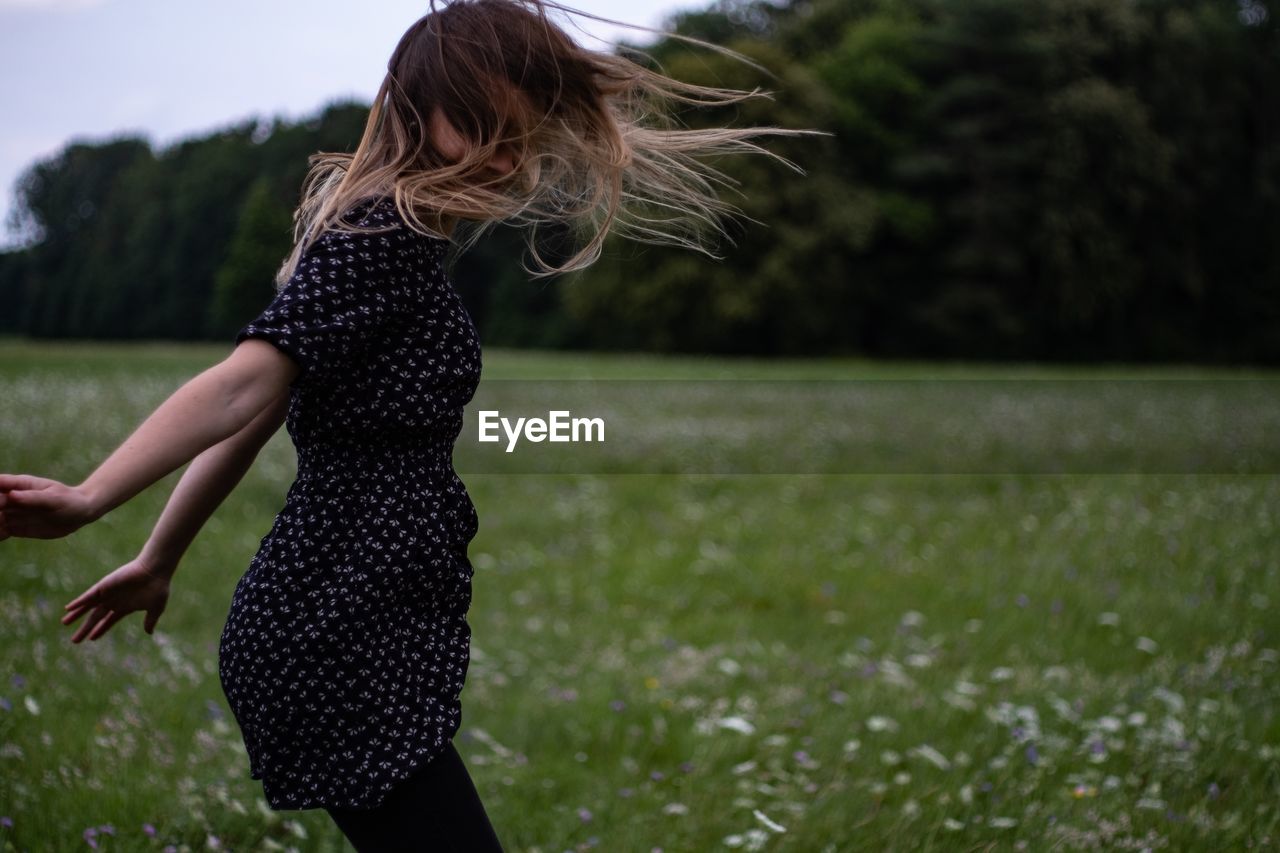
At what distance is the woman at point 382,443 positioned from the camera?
182 cm

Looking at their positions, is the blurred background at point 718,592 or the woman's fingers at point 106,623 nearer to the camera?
the woman's fingers at point 106,623

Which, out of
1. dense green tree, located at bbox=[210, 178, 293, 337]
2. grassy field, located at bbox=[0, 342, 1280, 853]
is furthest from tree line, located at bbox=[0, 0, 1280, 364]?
grassy field, located at bbox=[0, 342, 1280, 853]

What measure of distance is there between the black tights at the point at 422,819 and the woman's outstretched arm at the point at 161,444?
658 mm

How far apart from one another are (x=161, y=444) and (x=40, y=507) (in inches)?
6.8

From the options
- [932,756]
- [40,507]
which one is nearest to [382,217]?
[40,507]

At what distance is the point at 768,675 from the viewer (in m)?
5.02

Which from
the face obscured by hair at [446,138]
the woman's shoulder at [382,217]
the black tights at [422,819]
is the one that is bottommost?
the black tights at [422,819]

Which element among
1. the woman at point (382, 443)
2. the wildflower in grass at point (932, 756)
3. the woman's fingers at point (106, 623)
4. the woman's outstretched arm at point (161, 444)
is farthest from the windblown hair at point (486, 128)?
the wildflower in grass at point (932, 756)

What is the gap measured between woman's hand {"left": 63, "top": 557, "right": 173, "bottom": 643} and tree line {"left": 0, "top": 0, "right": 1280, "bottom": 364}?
129 ft

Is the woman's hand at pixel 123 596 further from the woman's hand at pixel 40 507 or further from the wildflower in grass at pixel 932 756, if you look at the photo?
the wildflower in grass at pixel 932 756

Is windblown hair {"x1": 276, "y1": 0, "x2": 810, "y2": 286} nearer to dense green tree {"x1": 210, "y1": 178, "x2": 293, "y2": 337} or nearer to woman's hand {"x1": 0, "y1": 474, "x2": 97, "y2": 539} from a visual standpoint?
woman's hand {"x1": 0, "y1": 474, "x2": 97, "y2": 539}

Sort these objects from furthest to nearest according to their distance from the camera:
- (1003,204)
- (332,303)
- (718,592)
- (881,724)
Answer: (1003,204) → (718,592) → (881,724) → (332,303)

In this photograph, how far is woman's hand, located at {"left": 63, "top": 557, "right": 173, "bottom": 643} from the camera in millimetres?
2150

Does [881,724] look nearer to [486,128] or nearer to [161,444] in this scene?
[486,128]
